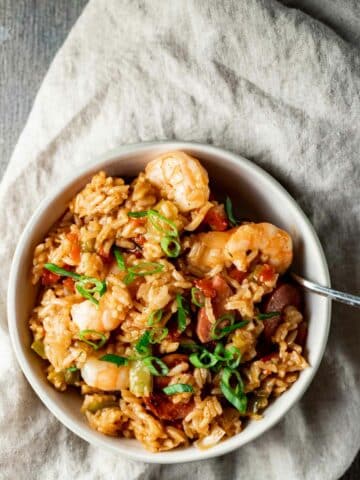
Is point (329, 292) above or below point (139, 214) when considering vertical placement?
above

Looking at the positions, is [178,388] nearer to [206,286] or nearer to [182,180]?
[206,286]

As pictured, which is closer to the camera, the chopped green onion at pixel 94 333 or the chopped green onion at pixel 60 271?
the chopped green onion at pixel 94 333

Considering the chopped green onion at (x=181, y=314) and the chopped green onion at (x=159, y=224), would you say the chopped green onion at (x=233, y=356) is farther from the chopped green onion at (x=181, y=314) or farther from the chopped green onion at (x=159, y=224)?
the chopped green onion at (x=159, y=224)

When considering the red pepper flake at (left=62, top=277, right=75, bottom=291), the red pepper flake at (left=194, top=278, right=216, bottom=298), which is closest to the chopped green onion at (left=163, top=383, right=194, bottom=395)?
the red pepper flake at (left=194, top=278, right=216, bottom=298)

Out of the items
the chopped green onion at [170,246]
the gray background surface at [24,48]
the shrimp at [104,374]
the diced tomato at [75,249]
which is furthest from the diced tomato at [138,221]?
the gray background surface at [24,48]

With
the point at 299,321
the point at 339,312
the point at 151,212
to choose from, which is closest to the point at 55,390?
the point at 151,212

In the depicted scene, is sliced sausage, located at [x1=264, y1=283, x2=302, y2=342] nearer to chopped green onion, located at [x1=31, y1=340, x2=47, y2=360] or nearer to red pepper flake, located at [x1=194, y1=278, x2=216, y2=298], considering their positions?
red pepper flake, located at [x1=194, y1=278, x2=216, y2=298]

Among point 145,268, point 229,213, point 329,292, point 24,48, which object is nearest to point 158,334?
point 145,268
